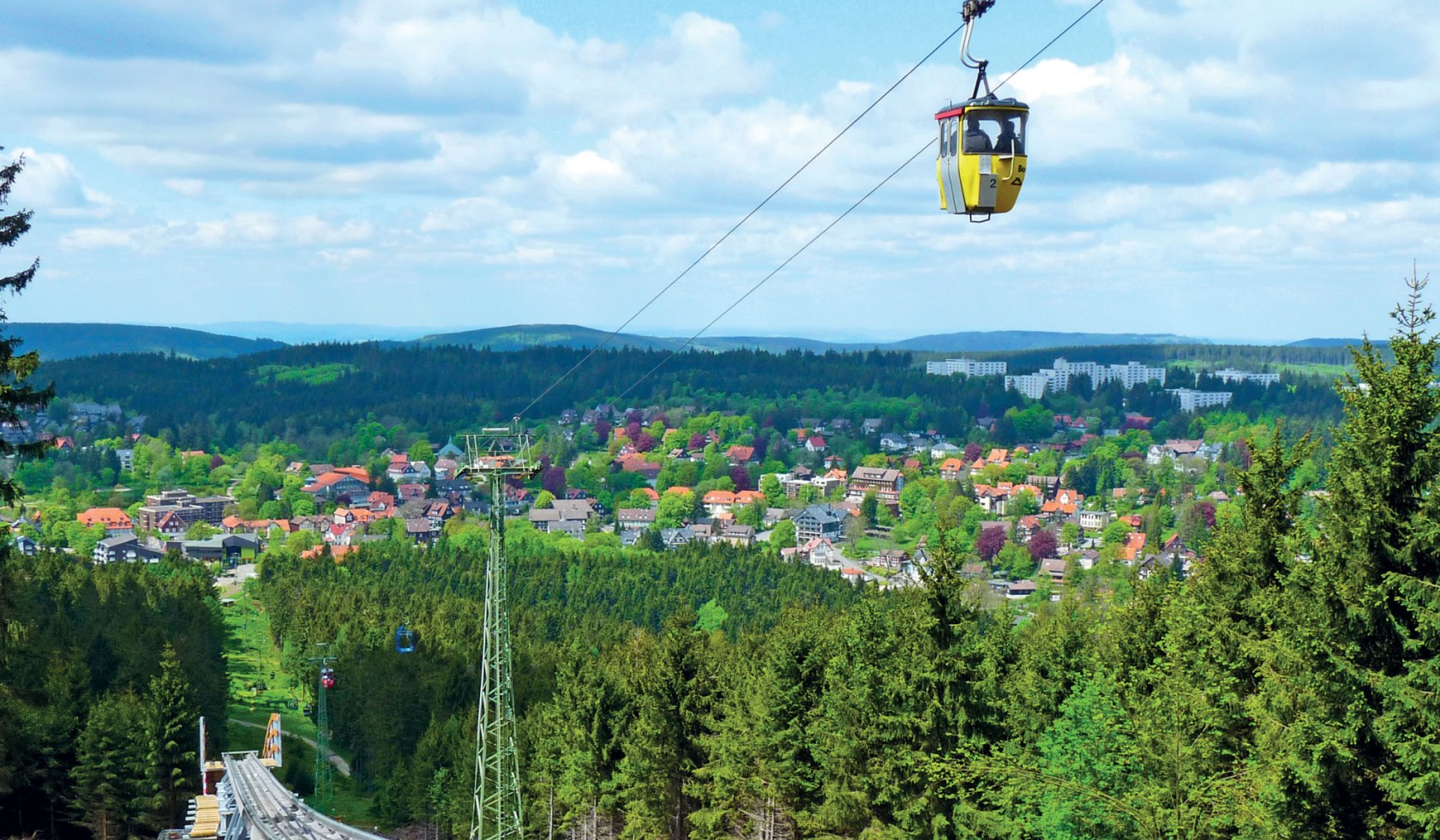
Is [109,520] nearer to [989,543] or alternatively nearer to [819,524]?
[819,524]

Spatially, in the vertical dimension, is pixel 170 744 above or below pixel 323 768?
above

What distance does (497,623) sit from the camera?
→ 26234 mm

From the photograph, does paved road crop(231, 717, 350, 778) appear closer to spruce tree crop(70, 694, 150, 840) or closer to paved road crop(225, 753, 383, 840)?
paved road crop(225, 753, 383, 840)

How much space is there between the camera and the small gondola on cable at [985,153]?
14938 millimetres

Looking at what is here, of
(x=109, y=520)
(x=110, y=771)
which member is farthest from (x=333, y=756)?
(x=109, y=520)

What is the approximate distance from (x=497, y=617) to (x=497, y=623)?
0.11 meters

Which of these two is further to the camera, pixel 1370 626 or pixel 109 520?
pixel 109 520

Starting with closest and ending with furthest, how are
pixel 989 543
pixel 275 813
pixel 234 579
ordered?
1. pixel 275 813
2. pixel 234 579
3. pixel 989 543

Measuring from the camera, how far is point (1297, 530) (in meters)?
18.0

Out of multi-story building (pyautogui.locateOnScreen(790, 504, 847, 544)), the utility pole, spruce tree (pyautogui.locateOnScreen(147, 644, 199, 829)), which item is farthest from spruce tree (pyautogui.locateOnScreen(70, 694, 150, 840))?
multi-story building (pyautogui.locateOnScreen(790, 504, 847, 544))

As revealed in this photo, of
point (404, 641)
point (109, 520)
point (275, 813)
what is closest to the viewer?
point (275, 813)

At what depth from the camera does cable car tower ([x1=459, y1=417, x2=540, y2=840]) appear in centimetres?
2591

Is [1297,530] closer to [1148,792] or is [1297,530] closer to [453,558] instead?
[1148,792]

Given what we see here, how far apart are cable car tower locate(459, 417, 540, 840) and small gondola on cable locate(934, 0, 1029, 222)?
485 inches
